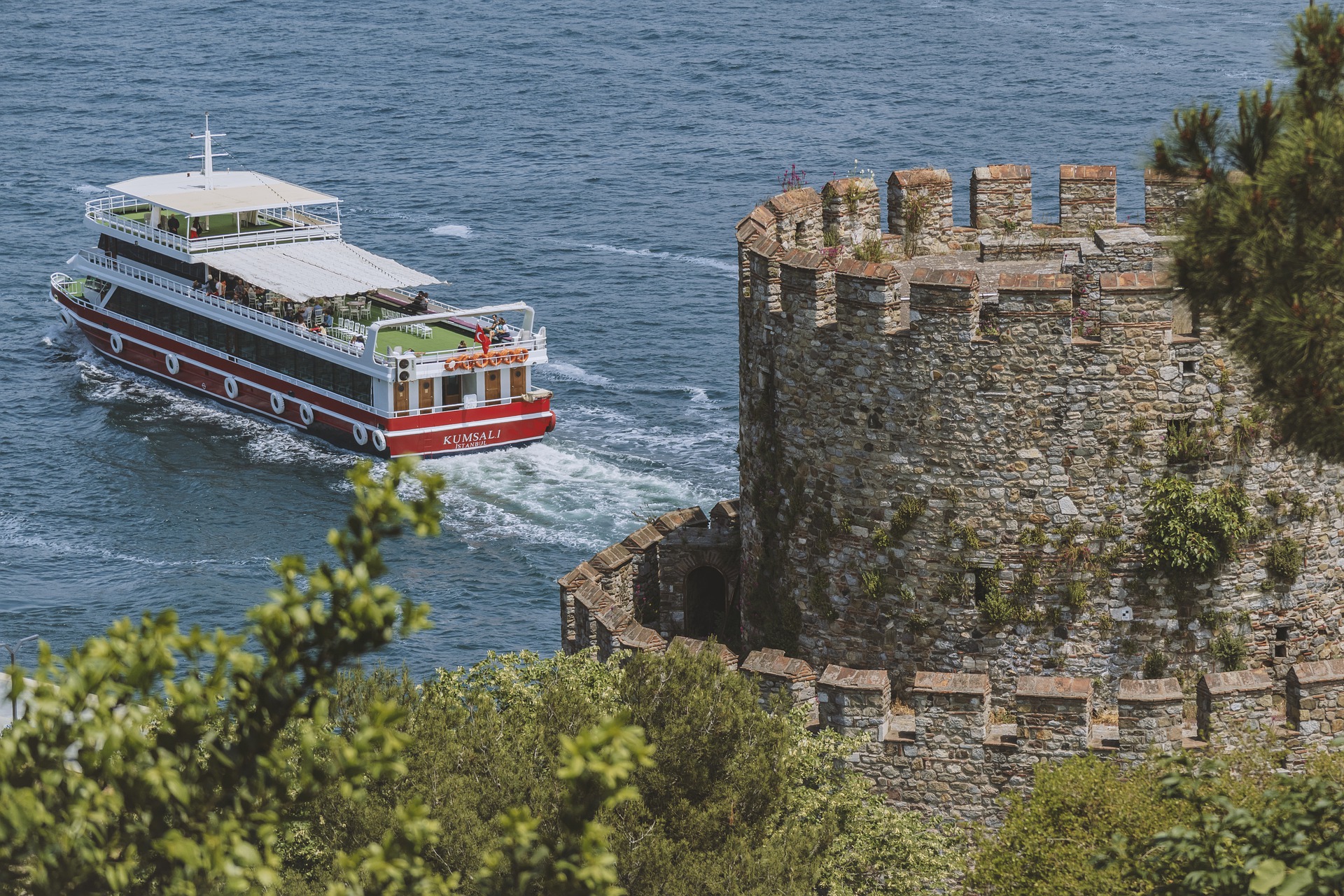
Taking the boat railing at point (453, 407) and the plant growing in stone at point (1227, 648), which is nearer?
the plant growing in stone at point (1227, 648)

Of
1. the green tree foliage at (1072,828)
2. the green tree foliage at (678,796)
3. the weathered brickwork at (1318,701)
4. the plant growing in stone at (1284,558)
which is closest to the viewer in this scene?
the green tree foliage at (1072,828)

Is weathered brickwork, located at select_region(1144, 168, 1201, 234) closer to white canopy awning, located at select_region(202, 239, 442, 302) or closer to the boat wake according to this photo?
white canopy awning, located at select_region(202, 239, 442, 302)

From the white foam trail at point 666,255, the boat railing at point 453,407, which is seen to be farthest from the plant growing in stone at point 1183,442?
the white foam trail at point 666,255

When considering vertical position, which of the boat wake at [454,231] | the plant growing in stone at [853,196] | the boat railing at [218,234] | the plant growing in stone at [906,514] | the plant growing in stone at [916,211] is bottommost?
the boat wake at [454,231]

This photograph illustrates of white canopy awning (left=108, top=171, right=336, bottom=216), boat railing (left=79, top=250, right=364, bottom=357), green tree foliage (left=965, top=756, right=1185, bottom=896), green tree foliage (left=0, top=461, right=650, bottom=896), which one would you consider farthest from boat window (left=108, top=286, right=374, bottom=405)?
green tree foliage (left=0, top=461, right=650, bottom=896)

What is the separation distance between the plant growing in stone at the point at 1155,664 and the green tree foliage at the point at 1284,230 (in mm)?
9273

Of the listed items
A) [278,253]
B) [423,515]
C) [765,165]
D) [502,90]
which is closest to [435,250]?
[278,253]

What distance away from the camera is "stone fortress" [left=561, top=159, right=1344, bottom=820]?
27.8 m

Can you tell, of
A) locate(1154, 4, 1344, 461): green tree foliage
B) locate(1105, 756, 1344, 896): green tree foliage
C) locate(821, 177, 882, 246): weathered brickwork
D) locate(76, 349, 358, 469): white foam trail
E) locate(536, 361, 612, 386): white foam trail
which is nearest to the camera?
Answer: locate(1154, 4, 1344, 461): green tree foliage

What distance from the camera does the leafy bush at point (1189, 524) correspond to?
28.2m

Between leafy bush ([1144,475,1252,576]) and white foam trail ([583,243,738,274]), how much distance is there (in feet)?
251

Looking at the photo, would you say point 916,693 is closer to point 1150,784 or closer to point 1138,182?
point 1150,784

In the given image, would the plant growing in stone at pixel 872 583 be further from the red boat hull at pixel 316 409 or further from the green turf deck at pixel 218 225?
the green turf deck at pixel 218 225

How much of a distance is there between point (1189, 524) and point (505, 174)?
327ft
